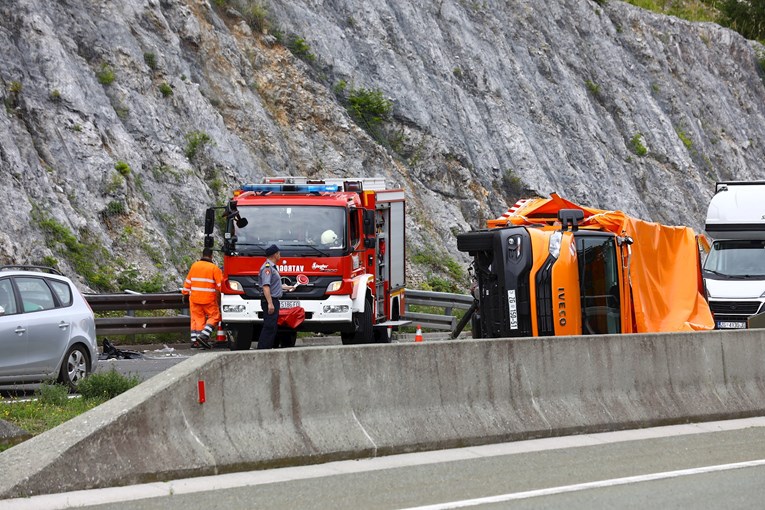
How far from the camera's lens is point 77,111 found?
25.4 m

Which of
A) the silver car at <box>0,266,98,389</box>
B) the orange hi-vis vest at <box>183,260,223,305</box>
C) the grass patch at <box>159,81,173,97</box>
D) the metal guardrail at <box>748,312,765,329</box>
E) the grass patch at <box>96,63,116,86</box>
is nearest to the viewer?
the silver car at <box>0,266,98,389</box>

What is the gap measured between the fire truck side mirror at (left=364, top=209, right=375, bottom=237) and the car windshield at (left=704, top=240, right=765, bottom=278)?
6.69 meters

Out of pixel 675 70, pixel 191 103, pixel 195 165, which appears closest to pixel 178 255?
pixel 195 165

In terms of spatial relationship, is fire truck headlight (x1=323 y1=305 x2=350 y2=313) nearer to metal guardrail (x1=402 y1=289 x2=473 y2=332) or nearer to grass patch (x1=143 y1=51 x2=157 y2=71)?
metal guardrail (x1=402 y1=289 x2=473 y2=332)

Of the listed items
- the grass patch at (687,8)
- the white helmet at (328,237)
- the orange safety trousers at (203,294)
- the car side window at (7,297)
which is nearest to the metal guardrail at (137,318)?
the orange safety trousers at (203,294)

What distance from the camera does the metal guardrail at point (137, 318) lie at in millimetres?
20672

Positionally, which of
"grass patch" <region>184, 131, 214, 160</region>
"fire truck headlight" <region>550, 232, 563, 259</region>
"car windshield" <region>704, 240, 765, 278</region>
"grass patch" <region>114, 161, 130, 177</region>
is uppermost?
"grass patch" <region>184, 131, 214, 160</region>

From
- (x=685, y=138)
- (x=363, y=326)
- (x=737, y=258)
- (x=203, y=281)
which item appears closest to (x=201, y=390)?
(x=363, y=326)

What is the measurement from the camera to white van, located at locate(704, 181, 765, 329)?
21.2 meters

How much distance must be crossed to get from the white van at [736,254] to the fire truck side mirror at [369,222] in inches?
245

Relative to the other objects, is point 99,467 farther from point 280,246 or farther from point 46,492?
point 280,246

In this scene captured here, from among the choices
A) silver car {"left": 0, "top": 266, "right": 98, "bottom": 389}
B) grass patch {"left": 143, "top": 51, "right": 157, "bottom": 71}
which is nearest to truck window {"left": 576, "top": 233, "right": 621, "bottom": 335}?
silver car {"left": 0, "top": 266, "right": 98, "bottom": 389}

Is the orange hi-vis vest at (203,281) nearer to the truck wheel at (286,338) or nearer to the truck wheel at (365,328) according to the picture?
the truck wheel at (286,338)

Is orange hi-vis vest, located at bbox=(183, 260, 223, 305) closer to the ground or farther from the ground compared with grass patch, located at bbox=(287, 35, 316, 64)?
closer to the ground
